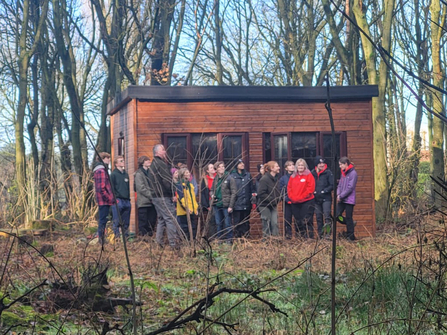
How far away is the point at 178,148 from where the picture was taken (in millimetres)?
14898

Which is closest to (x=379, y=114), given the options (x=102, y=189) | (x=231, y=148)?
(x=231, y=148)

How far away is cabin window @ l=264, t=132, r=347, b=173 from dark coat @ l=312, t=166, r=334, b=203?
155cm

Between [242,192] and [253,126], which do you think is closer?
[242,192]

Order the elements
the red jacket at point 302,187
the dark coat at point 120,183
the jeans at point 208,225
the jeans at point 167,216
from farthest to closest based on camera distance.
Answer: the red jacket at point 302,187, the dark coat at point 120,183, the jeans at point 167,216, the jeans at point 208,225

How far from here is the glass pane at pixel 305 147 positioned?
1516 centimetres

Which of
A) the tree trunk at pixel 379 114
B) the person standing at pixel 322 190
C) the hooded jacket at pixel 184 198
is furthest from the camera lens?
the tree trunk at pixel 379 114

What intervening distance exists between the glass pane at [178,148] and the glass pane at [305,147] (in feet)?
8.11

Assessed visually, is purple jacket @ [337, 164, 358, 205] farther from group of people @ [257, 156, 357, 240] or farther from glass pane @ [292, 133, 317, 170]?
glass pane @ [292, 133, 317, 170]

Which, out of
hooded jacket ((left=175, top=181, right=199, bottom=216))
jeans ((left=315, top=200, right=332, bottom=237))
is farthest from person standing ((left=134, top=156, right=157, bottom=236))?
jeans ((left=315, top=200, right=332, bottom=237))

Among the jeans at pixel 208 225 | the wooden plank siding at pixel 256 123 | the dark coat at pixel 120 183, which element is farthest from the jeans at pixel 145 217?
the wooden plank siding at pixel 256 123

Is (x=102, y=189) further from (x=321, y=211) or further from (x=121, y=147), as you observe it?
(x=321, y=211)

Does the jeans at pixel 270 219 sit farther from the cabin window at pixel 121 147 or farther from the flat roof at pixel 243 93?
the cabin window at pixel 121 147

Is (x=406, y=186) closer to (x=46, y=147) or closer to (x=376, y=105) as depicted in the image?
(x=376, y=105)

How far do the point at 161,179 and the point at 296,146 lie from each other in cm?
474
